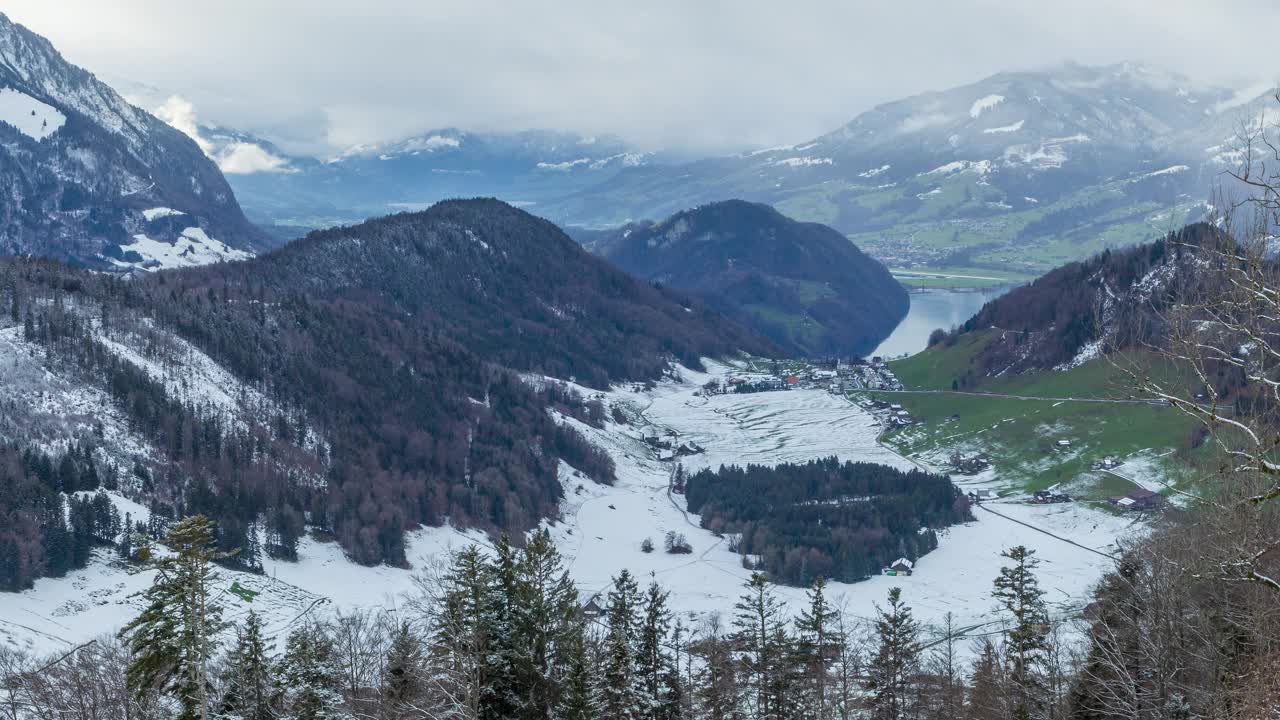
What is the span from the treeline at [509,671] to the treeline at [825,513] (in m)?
64.5

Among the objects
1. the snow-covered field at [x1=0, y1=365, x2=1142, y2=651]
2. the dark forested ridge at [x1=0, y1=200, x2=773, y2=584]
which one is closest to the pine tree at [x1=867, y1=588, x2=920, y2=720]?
the snow-covered field at [x1=0, y1=365, x2=1142, y2=651]

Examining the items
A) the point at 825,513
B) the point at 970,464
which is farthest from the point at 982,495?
the point at 825,513

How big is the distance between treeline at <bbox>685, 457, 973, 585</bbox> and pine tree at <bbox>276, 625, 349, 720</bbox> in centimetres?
8325

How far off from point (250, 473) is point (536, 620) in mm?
97590

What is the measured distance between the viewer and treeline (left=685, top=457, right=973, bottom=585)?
120 m

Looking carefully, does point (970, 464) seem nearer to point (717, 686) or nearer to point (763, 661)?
point (763, 661)

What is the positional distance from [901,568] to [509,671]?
89876 mm

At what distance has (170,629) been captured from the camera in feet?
96.4

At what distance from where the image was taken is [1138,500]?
130m

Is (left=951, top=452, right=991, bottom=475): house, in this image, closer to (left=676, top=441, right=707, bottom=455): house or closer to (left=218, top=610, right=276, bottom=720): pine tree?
(left=676, top=441, right=707, bottom=455): house

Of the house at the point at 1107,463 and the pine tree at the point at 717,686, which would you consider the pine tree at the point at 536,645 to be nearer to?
the pine tree at the point at 717,686

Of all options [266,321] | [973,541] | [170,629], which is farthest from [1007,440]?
[170,629]

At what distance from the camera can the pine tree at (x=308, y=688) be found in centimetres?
3847

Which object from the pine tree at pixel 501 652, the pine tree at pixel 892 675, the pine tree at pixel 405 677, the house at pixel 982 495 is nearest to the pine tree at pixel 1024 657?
the pine tree at pixel 892 675
